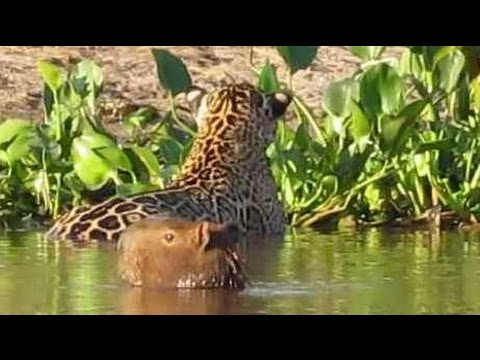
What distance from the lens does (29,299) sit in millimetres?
7953

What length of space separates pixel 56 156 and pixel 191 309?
3.95 metres

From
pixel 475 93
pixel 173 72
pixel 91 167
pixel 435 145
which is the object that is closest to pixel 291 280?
pixel 435 145

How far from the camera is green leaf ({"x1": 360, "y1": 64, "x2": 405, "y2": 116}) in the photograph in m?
11.1

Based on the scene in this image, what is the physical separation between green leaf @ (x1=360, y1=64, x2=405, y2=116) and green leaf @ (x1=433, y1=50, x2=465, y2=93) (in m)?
0.47

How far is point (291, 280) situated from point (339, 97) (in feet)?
10.0

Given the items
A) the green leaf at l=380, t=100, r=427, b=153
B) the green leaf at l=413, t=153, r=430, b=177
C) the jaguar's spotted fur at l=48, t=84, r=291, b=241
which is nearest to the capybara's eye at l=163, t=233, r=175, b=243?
the jaguar's spotted fur at l=48, t=84, r=291, b=241

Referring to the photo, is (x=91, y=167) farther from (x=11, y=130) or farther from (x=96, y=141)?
(x=11, y=130)

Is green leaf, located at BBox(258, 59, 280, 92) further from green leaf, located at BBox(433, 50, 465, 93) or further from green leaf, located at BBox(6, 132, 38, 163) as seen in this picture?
green leaf, located at BBox(6, 132, 38, 163)

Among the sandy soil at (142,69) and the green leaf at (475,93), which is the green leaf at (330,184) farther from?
the sandy soil at (142,69)
